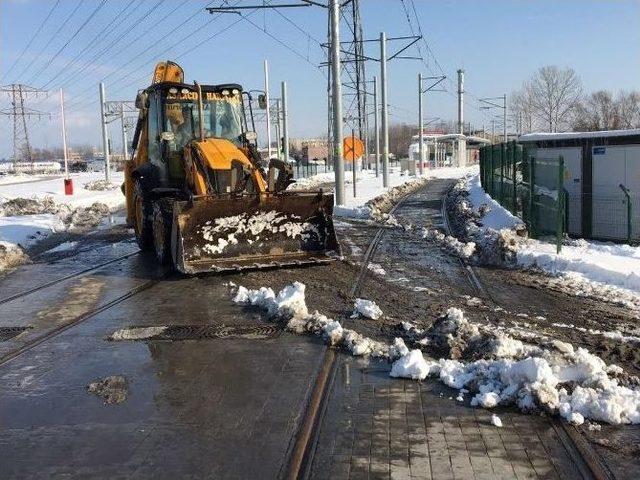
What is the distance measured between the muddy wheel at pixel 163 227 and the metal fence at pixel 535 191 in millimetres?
6638

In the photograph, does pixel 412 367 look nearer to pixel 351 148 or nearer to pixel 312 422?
pixel 312 422

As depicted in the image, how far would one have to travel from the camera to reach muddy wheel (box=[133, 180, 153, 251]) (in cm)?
1308

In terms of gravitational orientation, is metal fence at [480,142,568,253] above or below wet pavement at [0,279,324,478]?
above

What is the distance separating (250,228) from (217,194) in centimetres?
85

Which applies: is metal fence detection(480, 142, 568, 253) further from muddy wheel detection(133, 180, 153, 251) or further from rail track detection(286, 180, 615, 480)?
muddy wheel detection(133, 180, 153, 251)

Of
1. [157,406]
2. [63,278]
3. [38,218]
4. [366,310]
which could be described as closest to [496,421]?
[157,406]

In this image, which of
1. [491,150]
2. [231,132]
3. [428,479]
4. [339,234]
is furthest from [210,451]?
[491,150]

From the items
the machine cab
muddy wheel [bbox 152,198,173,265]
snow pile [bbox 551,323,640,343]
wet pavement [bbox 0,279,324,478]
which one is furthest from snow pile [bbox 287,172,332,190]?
wet pavement [bbox 0,279,324,478]

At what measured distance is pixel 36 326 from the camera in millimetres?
8102

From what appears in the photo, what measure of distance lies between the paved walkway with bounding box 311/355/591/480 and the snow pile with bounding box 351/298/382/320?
84.4 inches

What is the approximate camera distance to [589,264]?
10516 mm

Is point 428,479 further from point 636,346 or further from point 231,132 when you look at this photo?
point 231,132

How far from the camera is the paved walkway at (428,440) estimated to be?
419 centimetres

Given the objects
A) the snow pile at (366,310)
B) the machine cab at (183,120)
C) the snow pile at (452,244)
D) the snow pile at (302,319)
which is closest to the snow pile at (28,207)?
the machine cab at (183,120)
